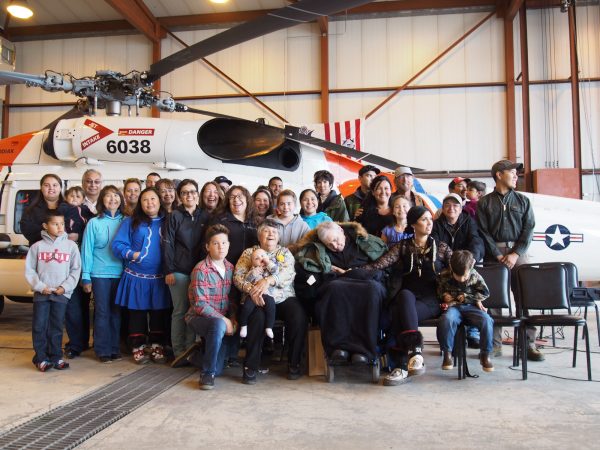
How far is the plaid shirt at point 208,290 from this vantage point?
3879mm

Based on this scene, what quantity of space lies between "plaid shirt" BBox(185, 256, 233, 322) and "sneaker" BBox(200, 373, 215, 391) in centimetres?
44

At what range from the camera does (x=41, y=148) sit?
6.51 metres

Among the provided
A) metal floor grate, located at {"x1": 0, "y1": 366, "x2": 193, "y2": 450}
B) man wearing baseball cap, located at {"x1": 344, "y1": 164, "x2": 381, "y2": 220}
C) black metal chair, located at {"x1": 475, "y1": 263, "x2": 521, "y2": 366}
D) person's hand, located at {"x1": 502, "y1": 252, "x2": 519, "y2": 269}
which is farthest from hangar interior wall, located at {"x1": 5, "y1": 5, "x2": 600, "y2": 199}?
metal floor grate, located at {"x1": 0, "y1": 366, "x2": 193, "y2": 450}

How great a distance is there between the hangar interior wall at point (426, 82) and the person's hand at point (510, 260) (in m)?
9.03

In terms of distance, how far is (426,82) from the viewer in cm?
1341

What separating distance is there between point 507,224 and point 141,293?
3293 mm

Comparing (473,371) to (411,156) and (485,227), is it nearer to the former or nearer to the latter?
(485,227)

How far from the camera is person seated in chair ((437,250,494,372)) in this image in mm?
3707

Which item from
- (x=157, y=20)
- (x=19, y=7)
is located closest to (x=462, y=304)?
(x=19, y=7)

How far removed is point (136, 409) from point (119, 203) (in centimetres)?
213

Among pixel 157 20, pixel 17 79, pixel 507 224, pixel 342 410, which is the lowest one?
pixel 342 410

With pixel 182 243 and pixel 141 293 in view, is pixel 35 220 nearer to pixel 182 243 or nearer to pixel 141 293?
pixel 141 293

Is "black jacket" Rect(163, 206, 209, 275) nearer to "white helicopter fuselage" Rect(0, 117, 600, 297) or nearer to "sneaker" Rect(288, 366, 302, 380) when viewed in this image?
"sneaker" Rect(288, 366, 302, 380)

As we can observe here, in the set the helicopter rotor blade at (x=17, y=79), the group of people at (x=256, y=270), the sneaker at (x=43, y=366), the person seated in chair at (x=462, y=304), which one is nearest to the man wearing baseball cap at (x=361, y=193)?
the group of people at (x=256, y=270)
